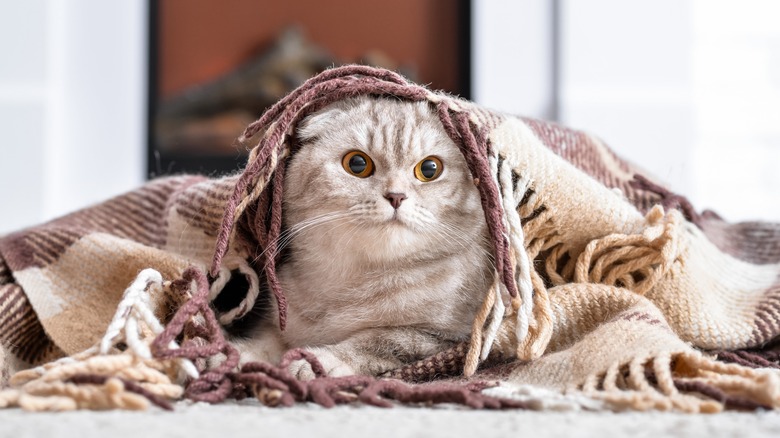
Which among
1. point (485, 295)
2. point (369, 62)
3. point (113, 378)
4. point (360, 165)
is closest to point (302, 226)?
point (360, 165)

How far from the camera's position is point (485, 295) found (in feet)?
3.15

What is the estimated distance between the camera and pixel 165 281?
0.94m

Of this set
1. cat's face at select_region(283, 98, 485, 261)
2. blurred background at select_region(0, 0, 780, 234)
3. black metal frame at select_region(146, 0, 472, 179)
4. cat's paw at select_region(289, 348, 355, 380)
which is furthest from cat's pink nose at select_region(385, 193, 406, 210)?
black metal frame at select_region(146, 0, 472, 179)

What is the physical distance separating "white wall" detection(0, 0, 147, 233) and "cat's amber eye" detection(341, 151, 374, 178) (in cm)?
238

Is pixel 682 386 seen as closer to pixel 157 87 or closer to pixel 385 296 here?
pixel 385 296

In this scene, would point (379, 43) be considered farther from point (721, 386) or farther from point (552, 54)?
point (721, 386)

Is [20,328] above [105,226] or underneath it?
underneath

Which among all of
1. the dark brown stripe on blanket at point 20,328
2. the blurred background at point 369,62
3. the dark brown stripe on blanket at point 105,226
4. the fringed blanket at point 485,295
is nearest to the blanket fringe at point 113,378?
the fringed blanket at point 485,295

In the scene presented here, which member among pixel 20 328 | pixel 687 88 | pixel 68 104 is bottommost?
pixel 20 328

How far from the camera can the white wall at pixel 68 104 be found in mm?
2980

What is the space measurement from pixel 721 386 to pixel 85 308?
825 millimetres

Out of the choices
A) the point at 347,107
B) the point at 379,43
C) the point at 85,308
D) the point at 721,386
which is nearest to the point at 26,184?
the point at 379,43

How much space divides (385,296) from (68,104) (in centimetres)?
272

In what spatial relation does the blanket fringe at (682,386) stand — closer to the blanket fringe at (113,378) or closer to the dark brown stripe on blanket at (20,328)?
the blanket fringe at (113,378)
